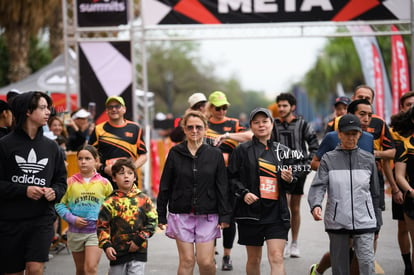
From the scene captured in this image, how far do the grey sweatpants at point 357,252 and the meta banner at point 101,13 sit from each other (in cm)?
834

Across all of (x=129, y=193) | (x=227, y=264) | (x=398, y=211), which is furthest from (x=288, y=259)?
(x=129, y=193)

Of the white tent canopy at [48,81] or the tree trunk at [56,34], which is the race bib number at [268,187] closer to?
the white tent canopy at [48,81]

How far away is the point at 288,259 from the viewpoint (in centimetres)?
872

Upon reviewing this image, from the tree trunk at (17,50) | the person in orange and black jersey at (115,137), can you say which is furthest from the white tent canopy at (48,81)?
the person in orange and black jersey at (115,137)

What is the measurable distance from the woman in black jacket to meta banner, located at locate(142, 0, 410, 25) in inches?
279

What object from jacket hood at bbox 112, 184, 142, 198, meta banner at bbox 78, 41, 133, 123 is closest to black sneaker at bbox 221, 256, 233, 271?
jacket hood at bbox 112, 184, 142, 198

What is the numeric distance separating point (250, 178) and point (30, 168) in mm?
2132

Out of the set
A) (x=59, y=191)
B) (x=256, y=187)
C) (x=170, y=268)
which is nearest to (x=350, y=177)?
(x=256, y=187)

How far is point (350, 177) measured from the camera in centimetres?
602

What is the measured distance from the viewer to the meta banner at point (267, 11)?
42.9 ft

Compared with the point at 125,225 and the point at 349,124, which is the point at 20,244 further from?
the point at 349,124

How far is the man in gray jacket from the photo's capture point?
6.00 metres

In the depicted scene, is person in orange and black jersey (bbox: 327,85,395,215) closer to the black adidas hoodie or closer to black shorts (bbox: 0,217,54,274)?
the black adidas hoodie

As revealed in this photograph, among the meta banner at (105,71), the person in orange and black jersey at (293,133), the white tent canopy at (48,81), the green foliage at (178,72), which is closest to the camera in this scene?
the person in orange and black jersey at (293,133)
